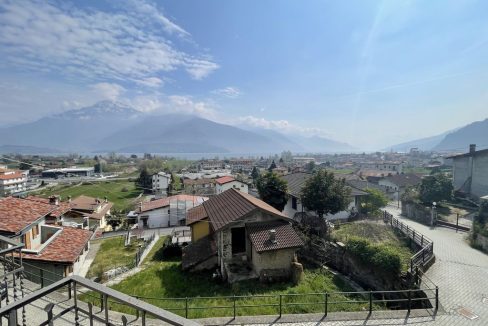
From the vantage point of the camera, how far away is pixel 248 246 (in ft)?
57.3

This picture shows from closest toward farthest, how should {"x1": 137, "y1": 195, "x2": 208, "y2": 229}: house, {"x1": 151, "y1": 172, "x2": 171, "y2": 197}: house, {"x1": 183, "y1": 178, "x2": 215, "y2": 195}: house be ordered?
1. {"x1": 137, "y1": 195, "x2": 208, "y2": 229}: house
2. {"x1": 183, "y1": 178, "x2": 215, "y2": 195}: house
3. {"x1": 151, "y1": 172, "x2": 171, "y2": 197}: house

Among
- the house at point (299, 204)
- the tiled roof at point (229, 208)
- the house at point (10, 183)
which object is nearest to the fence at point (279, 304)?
the tiled roof at point (229, 208)

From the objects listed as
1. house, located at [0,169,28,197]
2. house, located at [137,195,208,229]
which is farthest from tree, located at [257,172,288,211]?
house, located at [0,169,28,197]

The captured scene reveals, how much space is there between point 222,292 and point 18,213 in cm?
1327

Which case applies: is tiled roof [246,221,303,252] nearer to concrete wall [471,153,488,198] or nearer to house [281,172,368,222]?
house [281,172,368,222]

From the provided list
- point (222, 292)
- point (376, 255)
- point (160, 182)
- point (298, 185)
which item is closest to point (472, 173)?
point (298, 185)

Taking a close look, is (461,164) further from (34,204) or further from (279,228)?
(34,204)

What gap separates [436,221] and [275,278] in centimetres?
2245

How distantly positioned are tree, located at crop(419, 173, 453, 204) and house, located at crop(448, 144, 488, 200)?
4.24m

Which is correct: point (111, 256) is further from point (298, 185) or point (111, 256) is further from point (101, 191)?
point (101, 191)

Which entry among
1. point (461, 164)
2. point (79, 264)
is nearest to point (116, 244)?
point (79, 264)

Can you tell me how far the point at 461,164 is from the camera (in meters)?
38.8

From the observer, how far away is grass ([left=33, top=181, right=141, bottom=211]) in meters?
68.8

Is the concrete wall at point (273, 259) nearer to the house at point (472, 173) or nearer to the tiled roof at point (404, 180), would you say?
the house at point (472, 173)
